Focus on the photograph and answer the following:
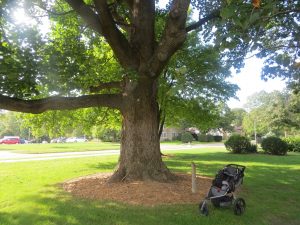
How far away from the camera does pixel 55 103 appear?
11.6m

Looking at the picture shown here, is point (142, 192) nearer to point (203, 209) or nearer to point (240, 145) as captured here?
point (203, 209)

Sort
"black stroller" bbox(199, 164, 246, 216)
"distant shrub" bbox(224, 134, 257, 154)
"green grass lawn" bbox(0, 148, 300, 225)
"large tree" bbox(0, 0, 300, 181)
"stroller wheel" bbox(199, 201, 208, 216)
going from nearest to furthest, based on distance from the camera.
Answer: "green grass lawn" bbox(0, 148, 300, 225)
"stroller wheel" bbox(199, 201, 208, 216)
"black stroller" bbox(199, 164, 246, 216)
"large tree" bbox(0, 0, 300, 181)
"distant shrub" bbox(224, 134, 257, 154)

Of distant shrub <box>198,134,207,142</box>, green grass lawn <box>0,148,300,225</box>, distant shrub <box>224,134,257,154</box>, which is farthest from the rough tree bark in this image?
distant shrub <box>198,134,207,142</box>

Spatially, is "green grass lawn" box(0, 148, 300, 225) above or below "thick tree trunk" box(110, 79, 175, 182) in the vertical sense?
below

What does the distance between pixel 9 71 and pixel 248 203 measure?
7.22 meters

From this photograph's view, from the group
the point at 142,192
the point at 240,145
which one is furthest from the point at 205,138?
the point at 142,192

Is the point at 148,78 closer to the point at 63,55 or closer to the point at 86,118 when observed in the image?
the point at 63,55

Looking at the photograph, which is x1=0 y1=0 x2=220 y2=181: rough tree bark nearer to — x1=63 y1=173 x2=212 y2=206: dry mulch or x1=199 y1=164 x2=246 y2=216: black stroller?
x1=63 y1=173 x2=212 y2=206: dry mulch

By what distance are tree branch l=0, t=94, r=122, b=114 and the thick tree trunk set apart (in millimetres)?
658

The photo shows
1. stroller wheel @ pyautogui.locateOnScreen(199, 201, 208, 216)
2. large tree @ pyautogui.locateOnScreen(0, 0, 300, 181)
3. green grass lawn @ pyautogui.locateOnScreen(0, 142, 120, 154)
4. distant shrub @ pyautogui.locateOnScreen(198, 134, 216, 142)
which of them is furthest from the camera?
distant shrub @ pyautogui.locateOnScreen(198, 134, 216, 142)

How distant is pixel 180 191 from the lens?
10320 millimetres

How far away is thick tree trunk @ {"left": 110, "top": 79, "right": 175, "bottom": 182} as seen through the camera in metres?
11.4

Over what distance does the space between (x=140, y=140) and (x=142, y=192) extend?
82.0 inches

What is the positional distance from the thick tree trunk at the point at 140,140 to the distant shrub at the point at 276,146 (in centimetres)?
1904
